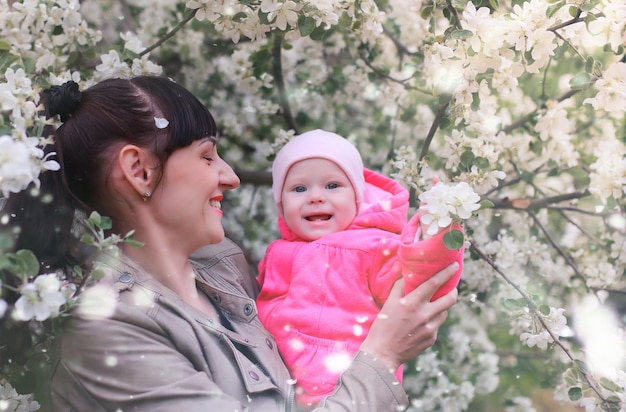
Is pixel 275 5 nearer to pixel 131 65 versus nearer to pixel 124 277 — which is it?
pixel 131 65

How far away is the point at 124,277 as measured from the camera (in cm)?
168

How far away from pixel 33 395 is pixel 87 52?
1.17m

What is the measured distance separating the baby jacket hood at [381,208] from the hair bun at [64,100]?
735 millimetres

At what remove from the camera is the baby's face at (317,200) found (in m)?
2.10

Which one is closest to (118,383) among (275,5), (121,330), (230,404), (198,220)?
(121,330)

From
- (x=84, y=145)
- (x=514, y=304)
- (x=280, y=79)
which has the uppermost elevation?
(x=84, y=145)

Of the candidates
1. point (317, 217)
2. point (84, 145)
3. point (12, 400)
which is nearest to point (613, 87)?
point (317, 217)

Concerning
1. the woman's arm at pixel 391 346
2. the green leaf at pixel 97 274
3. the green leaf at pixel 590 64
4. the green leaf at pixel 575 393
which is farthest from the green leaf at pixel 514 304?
the green leaf at pixel 97 274

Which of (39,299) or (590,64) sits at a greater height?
(590,64)

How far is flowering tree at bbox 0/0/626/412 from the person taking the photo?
1868 millimetres

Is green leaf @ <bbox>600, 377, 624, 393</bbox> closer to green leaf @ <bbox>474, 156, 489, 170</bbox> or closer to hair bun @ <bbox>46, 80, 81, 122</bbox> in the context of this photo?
green leaf @ <bbox>474, 156, 489, 170</bbox>

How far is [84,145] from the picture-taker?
5.74 ft

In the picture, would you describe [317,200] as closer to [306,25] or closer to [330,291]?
[330,291]

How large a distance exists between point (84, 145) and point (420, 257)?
0.87 meters
